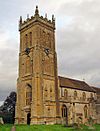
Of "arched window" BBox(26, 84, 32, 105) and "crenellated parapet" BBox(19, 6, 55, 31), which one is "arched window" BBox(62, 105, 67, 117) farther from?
"crenellated parapet" BBox(19, 6, 55, 31)

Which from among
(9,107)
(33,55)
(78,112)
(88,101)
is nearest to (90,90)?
(88,101)

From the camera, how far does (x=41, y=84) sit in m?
51.9

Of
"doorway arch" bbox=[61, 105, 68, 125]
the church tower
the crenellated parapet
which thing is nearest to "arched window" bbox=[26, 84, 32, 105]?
the church tower

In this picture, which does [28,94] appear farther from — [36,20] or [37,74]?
[36,20]

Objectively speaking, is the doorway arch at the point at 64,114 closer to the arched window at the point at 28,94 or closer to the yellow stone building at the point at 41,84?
the yellow stone building at the point at 41,84

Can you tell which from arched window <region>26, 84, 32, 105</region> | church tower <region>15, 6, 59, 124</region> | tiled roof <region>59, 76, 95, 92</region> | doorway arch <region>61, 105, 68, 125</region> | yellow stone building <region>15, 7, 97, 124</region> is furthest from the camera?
tiled roof <region>59, 76, 95, 92</region>

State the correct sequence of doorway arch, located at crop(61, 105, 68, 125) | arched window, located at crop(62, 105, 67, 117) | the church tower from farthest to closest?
arched window, located at crop(62, 105, 67, 117) → doorway arch, located at crop(61, 105, 68, 125) → the church tower

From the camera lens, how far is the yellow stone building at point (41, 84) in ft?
169

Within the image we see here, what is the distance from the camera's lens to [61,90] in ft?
192

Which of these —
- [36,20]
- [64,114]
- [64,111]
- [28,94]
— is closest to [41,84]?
[28,94]

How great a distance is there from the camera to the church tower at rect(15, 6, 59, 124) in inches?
2009

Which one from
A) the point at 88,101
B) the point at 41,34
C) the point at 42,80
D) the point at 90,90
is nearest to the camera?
the point at 42,80

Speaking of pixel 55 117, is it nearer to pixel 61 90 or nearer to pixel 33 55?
pixel 61 90

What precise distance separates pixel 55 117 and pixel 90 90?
64.1 ft
